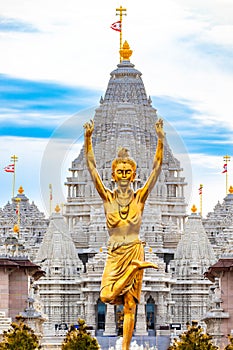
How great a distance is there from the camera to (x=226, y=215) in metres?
163

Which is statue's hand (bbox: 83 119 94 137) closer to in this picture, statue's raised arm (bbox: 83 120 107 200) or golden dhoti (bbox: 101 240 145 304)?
statue's raised arm (bbox: 83 120 107 200)

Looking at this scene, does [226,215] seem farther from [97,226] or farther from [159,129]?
[159,129]

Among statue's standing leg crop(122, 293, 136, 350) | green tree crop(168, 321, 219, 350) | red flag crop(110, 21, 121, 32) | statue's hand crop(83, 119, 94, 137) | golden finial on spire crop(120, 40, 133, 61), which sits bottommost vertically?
statue's standing leg crop(122, 293, 136, 350)

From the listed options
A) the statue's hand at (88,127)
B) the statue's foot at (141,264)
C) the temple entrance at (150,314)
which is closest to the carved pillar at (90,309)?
the temple entrance at (150,314)

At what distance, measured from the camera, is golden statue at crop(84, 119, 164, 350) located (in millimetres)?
40969

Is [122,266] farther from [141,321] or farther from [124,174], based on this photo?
[141,321]

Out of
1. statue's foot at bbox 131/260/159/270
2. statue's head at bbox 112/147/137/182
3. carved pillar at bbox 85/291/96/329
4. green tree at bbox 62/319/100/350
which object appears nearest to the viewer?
statue's foot at bbox 131/260/159/270

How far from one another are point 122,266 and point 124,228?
82 centimetres

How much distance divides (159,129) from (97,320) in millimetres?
102025

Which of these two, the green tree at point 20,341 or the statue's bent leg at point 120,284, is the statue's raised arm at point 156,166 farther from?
the green tree at point 20,341

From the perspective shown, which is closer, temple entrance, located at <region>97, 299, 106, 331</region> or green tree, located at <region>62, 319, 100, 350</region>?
green tree, located at <region>62, 319, 100, 350</region>

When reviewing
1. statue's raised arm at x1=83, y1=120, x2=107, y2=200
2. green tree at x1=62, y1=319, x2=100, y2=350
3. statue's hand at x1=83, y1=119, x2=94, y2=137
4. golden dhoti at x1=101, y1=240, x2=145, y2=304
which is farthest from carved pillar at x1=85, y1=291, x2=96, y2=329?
statue's hand at x1=83, y1=119, x2=94, y2=137

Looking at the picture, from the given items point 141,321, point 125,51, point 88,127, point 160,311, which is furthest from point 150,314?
point 88,127

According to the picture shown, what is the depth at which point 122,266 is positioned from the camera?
41156mm
